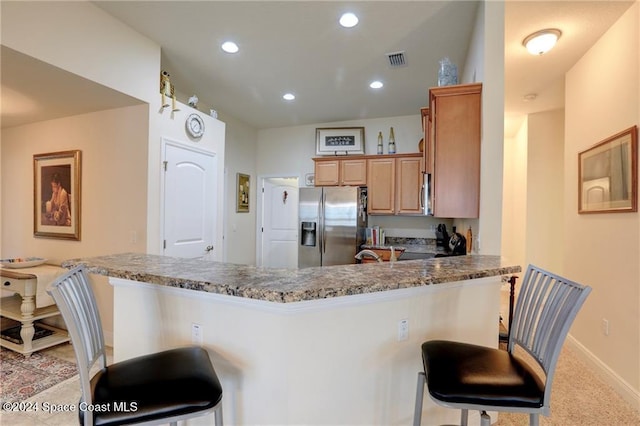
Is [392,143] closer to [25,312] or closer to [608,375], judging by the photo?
[608,375]

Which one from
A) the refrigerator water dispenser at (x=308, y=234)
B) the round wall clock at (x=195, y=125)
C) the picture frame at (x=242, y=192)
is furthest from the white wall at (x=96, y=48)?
the picture frame at (x=242, y=192)

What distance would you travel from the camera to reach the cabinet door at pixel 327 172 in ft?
16.9

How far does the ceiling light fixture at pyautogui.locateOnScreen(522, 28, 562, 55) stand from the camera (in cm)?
263

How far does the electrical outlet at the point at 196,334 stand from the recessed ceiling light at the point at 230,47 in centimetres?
263

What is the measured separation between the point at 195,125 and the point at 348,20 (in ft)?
6.58

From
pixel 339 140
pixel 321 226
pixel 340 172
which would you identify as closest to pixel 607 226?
pixel 321 226

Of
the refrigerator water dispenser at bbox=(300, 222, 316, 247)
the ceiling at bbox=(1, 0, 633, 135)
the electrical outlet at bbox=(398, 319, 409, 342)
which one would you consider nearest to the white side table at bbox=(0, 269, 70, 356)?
the ceiling at bbox=(1, 0, 633, 135)

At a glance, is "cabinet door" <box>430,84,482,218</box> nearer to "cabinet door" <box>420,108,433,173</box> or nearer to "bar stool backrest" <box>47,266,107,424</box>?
"cabinet door" <box>420,108,433,173</box>

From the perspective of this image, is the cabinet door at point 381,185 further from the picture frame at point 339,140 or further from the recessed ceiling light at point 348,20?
the recessed ceiling light at point 348,20

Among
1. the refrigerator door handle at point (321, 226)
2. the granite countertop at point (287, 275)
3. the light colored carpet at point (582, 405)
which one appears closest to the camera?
the granite countertop at point (287, 275)

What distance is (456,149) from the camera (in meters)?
2.32

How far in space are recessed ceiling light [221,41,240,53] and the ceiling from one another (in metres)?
0.07

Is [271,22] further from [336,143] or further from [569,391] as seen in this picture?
[569,391]

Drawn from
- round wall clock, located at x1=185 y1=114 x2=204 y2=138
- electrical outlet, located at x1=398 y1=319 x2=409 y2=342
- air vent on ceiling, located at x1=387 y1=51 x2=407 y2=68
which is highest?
air vent on ceiling, located at x1=387 y1=51 x2=407 y2=68
